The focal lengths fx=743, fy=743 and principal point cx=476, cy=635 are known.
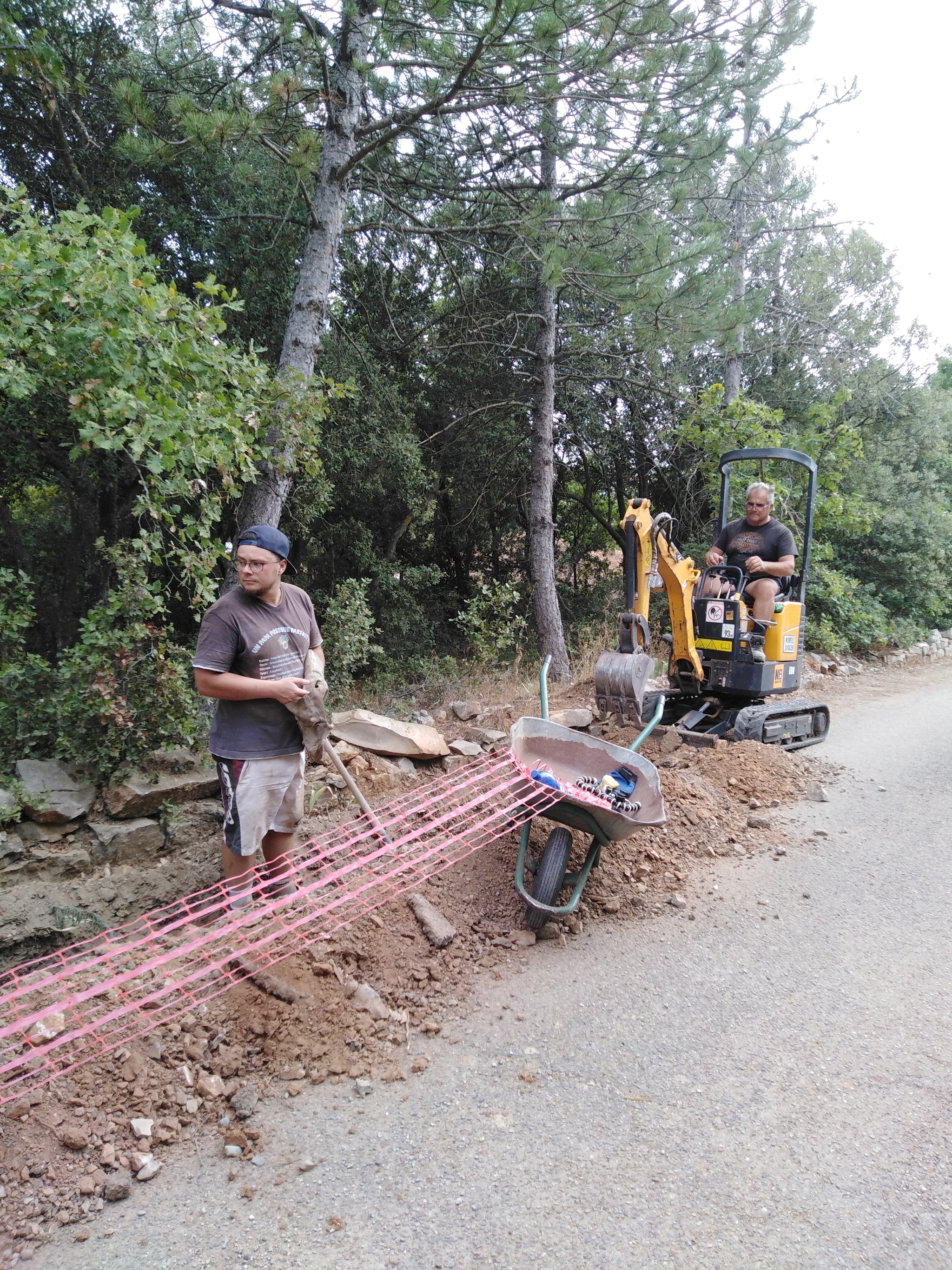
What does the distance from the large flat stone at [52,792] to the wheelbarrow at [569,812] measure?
8.59 feet

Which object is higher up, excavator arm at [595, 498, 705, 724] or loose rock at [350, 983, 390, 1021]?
excavator arm at [595, 498, 705, 724]

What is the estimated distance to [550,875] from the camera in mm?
3789

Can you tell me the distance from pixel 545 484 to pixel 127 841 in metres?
7.33

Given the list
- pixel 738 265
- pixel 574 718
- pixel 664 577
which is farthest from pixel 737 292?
pixel 574 718

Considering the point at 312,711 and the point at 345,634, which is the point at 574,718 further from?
the point at 312,711

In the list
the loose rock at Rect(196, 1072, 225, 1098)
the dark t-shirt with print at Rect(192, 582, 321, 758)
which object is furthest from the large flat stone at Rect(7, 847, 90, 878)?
the loose rock at Rect(196, 1072, 225, 1098)

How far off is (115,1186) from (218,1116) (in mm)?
391

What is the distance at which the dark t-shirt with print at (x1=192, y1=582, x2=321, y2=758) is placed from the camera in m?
3.18

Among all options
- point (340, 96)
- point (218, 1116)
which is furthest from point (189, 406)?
point (340, 96)

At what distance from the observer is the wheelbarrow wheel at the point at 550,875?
377 centimetres

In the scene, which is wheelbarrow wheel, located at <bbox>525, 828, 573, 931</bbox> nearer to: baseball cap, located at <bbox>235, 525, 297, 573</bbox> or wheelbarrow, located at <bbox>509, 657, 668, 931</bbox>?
wheelbarrow, located at <bbox>509, 657, 668, 931</bbox>

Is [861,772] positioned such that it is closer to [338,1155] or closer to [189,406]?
[338,1155]

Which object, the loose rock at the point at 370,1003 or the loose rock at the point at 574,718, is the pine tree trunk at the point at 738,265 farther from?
the loose rock at the point at 370,1003

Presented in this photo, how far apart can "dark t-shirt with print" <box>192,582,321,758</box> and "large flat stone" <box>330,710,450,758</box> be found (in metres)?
2.14
